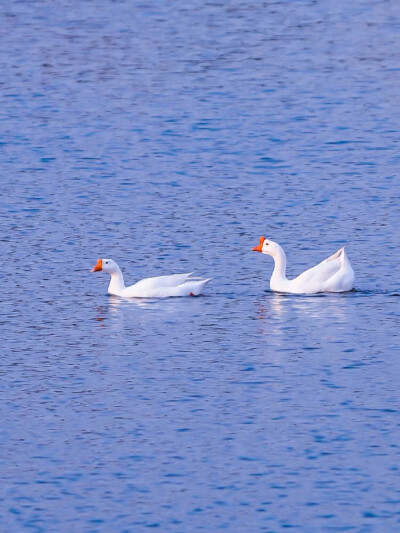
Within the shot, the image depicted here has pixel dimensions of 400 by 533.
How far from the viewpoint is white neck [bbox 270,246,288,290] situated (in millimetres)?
27266

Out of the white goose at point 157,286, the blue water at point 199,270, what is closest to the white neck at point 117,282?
the white goose at point 157,286

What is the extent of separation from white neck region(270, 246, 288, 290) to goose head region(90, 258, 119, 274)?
279 cm

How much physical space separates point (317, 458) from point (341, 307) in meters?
7.54

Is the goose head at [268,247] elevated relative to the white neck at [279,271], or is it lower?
elevated

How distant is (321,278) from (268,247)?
1.44m

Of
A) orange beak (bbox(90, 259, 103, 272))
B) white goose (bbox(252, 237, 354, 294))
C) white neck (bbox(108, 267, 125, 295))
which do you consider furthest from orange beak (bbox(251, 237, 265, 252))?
orange beak (bbox(90, 259, 103, 272))

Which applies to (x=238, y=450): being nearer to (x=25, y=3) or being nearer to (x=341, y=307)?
(x=341, y=307)

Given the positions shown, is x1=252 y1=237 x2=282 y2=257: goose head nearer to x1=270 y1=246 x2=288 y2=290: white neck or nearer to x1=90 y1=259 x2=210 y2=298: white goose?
x1=270 y1=246 x2=288 y2=290: white neck

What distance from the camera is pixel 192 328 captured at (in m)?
24.5

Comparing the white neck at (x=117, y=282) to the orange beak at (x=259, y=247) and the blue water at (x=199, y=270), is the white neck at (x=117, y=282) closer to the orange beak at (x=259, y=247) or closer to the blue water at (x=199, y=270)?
the blue water at (x=199, y=270)

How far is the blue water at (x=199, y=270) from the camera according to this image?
18.0 meters

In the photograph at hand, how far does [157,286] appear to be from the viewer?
2650 cm

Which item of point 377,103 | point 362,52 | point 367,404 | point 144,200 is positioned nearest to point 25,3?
point 362,52

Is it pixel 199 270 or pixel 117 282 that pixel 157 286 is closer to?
pixel 117 282
